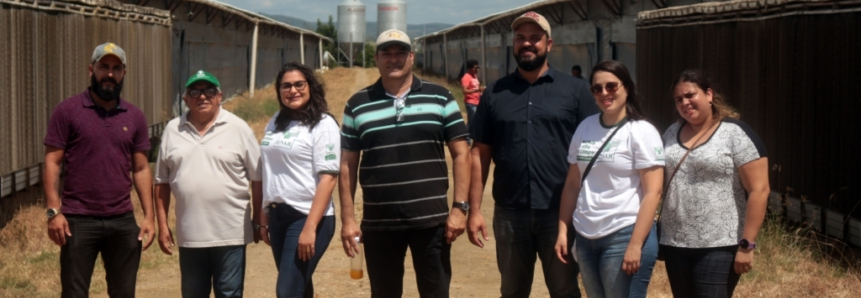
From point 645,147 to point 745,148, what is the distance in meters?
0.44

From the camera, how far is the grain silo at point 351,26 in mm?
69562

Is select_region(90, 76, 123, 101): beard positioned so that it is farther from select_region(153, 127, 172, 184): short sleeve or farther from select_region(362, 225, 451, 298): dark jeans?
select_region(362, 225, 451, 298): dark jeans

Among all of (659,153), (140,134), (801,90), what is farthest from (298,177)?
(801,90)

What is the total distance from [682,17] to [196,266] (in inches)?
293

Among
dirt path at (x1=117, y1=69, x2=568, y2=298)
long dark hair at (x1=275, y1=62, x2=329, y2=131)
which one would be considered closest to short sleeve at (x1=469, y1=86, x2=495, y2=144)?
long dark hair at (x1=275, y1=62, x2=329, y2=131)

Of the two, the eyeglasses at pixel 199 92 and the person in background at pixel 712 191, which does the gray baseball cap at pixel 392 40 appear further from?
the person in background at pixel 712 191

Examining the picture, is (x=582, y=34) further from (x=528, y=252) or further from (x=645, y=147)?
(x=645, y=147)

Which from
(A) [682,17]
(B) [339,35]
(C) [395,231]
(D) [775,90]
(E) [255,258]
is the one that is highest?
(B) [339,35]

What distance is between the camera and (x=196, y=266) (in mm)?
5082

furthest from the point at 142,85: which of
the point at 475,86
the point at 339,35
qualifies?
the point at 339,35

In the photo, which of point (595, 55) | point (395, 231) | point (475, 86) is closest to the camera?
point (395, 231)

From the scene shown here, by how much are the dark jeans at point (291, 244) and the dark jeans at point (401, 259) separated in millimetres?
248

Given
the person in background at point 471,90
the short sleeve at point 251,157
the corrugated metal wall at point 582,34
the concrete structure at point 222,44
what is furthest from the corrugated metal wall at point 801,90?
the concrete structure at point 222,44

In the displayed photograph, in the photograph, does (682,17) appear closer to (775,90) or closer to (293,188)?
(775,90)
